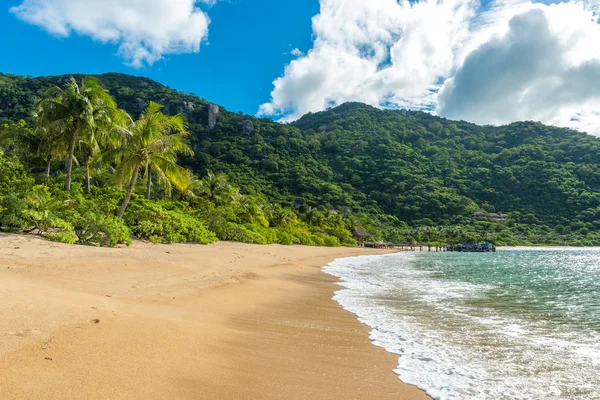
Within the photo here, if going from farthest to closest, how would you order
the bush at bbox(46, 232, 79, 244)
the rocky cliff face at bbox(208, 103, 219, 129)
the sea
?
the rocky cliff face at bbox(208, 103, 219, 129) < the bush at bbox(46, 232, 79, 244) < the sea

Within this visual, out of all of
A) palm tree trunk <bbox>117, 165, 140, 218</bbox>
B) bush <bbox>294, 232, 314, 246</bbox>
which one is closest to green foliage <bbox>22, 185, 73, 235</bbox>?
palm tree trunk <bbox>117, 165, 140, 218</bbox>

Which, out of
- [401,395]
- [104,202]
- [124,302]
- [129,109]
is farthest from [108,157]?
[129,109]

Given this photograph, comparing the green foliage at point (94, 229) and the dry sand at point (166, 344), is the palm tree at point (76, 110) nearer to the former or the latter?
the green foliage at point (94, 229)

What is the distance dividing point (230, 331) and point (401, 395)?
287cm

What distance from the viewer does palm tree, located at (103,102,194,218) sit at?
18672 millimetres

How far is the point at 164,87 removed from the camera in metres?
124

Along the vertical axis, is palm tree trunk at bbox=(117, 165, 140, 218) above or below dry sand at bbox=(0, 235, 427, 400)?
above

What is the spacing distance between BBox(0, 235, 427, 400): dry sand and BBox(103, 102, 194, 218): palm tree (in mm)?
10411

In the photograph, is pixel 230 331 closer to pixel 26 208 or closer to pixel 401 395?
pixel 401 395

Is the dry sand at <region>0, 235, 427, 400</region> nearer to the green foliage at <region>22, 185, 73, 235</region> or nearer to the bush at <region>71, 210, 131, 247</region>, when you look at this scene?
the green foliage at <region>22, 185, 73, 235</region>

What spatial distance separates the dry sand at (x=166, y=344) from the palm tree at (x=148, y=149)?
10411 millimetres

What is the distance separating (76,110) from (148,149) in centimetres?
673

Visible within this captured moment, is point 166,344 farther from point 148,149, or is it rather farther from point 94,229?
point 148,149

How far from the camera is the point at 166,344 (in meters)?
4.48
